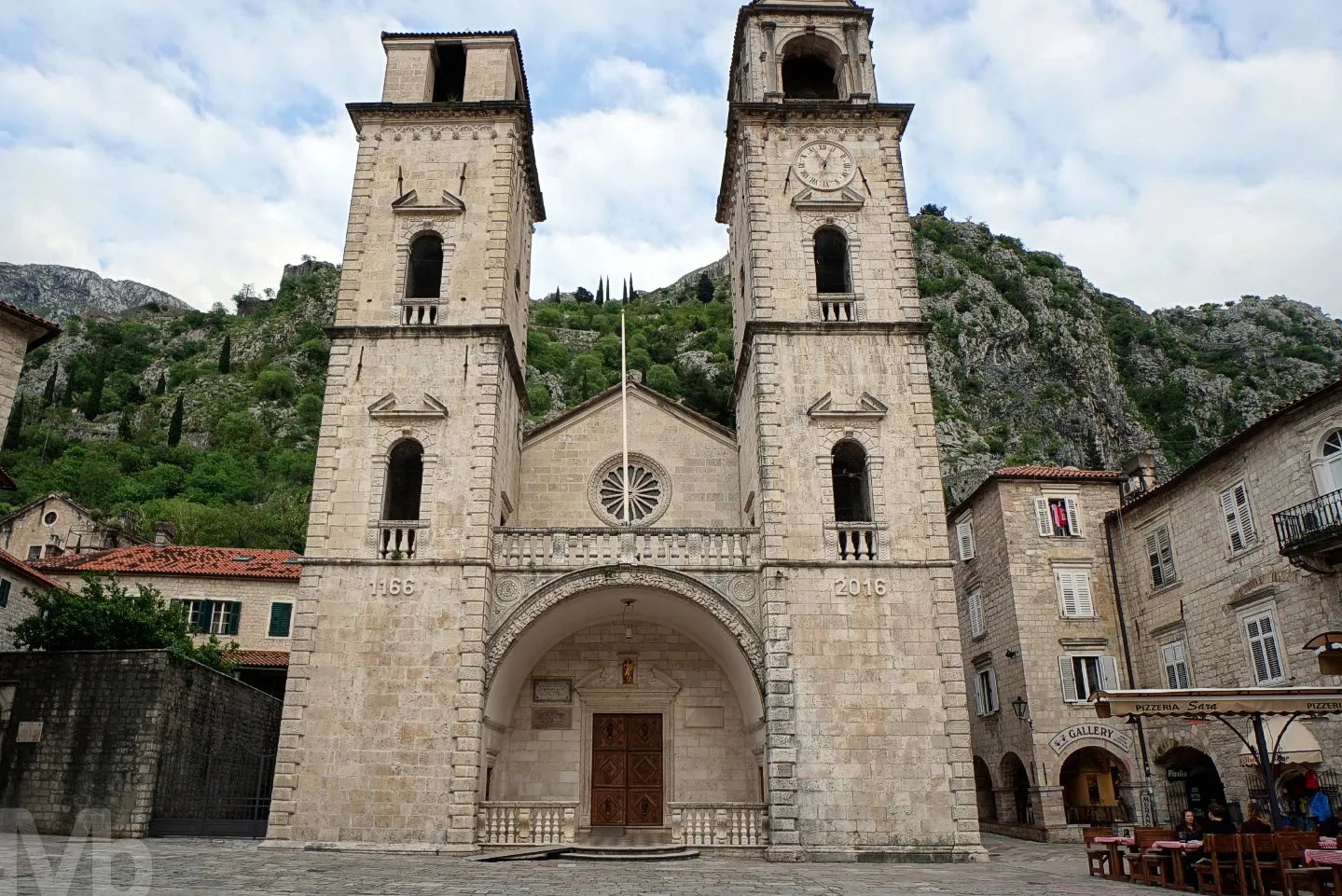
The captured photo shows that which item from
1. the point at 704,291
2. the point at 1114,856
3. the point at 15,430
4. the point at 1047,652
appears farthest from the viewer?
the point at 704,291

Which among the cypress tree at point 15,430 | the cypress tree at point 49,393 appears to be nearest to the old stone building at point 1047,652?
the cypress tree at point 15,430

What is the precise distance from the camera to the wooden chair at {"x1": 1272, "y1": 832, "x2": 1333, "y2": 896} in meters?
9.59

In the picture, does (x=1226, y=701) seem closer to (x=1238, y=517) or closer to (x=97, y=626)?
(x=1238, y=517)

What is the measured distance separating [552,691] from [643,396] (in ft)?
24.2

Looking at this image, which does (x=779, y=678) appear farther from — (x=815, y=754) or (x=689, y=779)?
(x=689, y=779)

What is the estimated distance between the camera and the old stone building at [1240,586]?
17.1 m

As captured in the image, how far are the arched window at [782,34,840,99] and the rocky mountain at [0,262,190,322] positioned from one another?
5677 inches

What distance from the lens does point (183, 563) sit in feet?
98.9

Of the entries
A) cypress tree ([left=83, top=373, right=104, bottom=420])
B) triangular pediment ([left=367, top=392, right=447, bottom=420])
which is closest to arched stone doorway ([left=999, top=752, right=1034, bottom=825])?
triangular pediment ([left=367, top=392, right=447, bottom=420])

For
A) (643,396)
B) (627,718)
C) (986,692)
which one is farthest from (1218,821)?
(986,692)

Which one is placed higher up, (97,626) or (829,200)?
(829,200)

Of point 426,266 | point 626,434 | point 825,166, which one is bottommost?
point 626,434

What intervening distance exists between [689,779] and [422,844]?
5911 mm

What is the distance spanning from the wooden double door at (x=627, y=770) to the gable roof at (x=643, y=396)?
687 centimetres
